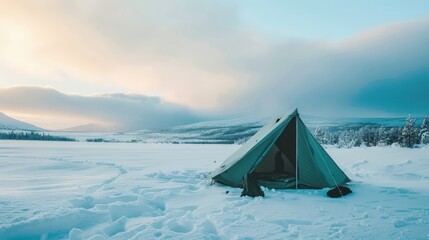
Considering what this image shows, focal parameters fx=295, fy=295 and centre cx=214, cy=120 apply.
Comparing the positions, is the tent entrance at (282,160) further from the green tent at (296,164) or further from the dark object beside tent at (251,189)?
the dark object beside tent at (251,189)

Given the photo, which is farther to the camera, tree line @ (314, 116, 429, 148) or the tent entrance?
tree line @ (314, 116, 429, 148)

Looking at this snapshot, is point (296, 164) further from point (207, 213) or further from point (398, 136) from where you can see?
point (398, 136)

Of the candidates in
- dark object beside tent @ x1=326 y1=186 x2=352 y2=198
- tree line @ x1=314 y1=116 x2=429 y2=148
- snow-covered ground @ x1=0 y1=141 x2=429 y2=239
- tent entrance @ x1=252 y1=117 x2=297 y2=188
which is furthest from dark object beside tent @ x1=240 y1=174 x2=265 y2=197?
tree line @ x1=314 y1=116 x2=429 y2=148

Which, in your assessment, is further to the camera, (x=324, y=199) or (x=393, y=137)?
(x=393, y=137)

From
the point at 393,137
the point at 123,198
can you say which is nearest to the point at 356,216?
the point at 123,198

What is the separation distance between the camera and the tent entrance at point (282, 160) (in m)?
9.38

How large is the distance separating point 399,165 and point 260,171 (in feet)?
20.4

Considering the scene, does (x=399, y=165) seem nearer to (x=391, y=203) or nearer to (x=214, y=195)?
(x=391, y=203)

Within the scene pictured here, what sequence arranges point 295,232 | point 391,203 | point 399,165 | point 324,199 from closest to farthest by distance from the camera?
point 295,232 → point 391,203 → point 324,199 → point 399,165

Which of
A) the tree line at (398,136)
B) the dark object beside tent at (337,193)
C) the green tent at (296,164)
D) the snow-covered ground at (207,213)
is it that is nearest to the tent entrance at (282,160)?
the green tent at (296,164)

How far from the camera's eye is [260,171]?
1075 centimetres

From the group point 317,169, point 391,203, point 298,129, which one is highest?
point 298,129

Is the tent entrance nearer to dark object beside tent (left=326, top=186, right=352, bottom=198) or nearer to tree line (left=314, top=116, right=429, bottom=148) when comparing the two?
dark object beside tent (left=326, top=186, right=352, bottom=198)

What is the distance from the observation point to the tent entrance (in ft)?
30.8
